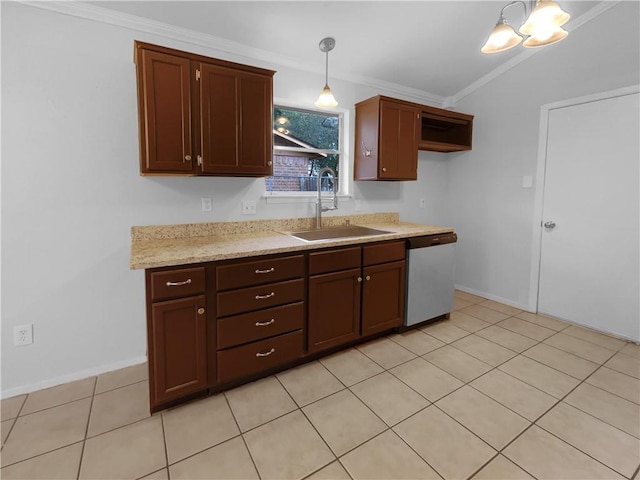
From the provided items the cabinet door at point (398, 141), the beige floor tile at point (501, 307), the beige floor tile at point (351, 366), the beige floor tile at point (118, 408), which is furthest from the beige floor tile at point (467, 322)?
the beige floor tile at point (118, 408)

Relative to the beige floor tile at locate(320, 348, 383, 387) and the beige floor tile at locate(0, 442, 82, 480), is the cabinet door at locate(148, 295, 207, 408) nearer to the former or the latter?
the beige floor tile at locate(0, 442, 82, 480)

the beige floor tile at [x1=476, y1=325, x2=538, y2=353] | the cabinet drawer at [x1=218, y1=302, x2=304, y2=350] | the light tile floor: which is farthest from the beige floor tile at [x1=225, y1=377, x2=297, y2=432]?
the beige floor tile at [x1=476, y1=325, x2=538, y2=353]

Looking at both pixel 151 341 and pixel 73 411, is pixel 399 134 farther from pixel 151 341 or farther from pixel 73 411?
pixel 73 411

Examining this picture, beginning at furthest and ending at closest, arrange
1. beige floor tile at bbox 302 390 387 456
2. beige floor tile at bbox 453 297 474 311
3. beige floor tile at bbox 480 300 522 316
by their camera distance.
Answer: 1. beige floor tile at bbox 453 297 474 311
2. beige floor tile at bbox 480 300 522 316
3. beige floor tile at bbox 302 390 387 456

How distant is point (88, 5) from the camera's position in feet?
6.48

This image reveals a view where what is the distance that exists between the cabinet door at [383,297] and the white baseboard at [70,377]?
171 cm

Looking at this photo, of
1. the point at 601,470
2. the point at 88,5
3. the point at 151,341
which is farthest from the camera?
the point at 88,5

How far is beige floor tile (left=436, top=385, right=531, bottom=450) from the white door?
179 cm

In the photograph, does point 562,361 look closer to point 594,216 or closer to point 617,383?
point 617,383

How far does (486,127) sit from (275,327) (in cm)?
318

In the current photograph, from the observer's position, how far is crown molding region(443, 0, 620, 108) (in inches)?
105

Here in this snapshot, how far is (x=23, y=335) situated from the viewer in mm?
1995

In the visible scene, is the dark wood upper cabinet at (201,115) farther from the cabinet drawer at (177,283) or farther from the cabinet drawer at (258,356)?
the cabinet drawer at (258,356)

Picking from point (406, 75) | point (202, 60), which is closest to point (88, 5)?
point (202, 60)
